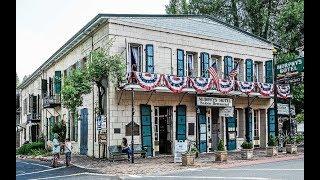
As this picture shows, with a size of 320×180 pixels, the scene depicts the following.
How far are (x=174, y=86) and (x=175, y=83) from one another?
0.16 metres

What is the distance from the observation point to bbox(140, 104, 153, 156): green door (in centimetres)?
1952

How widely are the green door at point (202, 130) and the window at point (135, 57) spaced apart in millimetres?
4539

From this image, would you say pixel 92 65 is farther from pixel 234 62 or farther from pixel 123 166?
pixel 234 62

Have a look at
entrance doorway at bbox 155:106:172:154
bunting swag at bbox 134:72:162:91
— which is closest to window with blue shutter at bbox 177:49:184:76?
entrance doorway at bbox 155:106:172:154

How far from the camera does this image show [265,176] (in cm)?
1211

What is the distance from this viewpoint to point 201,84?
20.6 metres

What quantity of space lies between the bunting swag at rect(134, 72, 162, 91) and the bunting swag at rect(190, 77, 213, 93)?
2372mm

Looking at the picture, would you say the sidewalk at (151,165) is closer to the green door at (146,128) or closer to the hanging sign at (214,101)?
the green door at (146,128)

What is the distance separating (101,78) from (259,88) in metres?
9.89

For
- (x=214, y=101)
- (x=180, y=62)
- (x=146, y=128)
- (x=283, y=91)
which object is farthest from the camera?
(x=283, y=91)

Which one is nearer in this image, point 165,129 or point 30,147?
point 165,129

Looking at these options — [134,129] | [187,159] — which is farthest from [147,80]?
[187,159]

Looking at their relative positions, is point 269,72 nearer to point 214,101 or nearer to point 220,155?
point 214,101
